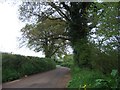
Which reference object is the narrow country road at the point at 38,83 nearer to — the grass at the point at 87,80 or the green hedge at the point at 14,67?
the green hedge at the point at 14,67

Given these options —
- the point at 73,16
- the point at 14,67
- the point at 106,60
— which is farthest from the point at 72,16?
the point at 106,60

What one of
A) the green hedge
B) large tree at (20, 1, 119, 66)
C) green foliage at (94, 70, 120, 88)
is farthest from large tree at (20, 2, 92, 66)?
green foliage at (94, 70, 120, 88)

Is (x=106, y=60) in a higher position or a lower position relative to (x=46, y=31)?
lower

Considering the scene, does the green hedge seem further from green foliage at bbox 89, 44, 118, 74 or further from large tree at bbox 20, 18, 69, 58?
green foliage at bbox 89, 44, 118, 74

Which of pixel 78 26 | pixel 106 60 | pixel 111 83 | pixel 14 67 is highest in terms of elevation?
pixel 78 26

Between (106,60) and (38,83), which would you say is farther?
(38,83)

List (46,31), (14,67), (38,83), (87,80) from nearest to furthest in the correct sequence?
(87,80), (38,83), (14,67), (46,31)

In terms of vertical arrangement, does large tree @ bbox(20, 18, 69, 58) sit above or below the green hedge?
above

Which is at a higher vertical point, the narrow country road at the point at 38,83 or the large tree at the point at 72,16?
the large tree at the point at 72,16

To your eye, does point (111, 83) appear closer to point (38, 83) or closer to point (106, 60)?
point (106, 60)

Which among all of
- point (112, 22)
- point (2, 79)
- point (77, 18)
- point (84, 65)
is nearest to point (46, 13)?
point (77, 18)

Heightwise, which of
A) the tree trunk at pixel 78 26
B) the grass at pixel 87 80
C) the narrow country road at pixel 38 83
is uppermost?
the tree trunk at pixel 78 26

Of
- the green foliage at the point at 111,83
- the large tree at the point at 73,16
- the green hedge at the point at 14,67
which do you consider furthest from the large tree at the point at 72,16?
the green foliage at the point at 111,83

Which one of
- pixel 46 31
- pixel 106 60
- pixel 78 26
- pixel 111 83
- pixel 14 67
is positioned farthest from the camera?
pixel 46 31
